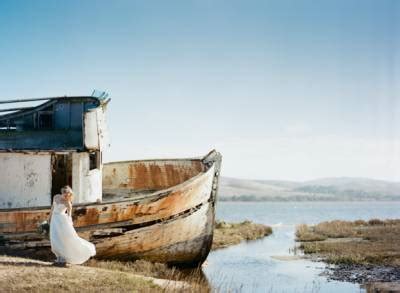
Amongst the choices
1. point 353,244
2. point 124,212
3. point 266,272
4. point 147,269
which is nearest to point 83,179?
point 124,212

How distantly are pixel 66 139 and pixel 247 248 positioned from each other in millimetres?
14462

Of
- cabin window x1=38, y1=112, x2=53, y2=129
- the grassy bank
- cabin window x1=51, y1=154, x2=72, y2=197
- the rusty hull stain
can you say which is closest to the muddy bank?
the rusty hull stain

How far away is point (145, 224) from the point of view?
14.7 meters

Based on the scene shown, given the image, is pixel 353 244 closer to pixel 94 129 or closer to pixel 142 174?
pixel 142 174

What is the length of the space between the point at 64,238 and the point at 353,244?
61.9 feet

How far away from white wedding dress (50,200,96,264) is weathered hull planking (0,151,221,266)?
2.28 metres

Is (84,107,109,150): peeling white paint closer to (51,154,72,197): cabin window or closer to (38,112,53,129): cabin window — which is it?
(51,154,72,197): cabin window

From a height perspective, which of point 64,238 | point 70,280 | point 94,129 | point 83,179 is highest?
point 94,129

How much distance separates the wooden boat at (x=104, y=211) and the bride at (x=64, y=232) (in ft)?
7.14

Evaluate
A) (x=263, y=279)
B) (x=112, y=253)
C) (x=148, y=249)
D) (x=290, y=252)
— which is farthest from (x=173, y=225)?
(x=290, y=252)

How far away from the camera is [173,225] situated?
605 inches

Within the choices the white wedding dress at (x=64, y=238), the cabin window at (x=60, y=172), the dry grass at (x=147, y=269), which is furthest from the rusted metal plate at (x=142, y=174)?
the white wedding dress at (x=64, y=238)

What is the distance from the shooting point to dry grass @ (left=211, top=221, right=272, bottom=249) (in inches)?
1159

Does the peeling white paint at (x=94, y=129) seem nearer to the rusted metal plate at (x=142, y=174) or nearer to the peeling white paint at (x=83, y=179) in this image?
the peeling white paint at (x=83, y=179)
